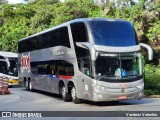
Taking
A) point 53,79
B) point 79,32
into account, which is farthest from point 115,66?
point 53,79

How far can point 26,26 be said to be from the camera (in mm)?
52281

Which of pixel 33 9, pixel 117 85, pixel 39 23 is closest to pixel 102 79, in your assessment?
pixel 117 85

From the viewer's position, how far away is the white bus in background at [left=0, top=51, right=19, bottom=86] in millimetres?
33500

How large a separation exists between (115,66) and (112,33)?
59.4 inches

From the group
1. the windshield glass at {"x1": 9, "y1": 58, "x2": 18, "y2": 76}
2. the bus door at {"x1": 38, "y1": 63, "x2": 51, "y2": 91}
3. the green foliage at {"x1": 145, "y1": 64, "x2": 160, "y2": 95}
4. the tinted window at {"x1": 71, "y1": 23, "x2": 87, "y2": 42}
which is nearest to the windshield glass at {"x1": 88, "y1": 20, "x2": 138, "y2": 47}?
the tinted window at {"x1": 71, "y1": 23, "x2": 87, "y2": 42}

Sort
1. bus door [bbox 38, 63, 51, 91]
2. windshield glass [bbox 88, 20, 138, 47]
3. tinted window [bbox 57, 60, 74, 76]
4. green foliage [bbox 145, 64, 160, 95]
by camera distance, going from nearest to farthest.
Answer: windshield glass [bbox 88, 20, 138, 47], tinted window [bbox 57, 60, 74, 76], bus door [bbox 38, 63, 51, 91], green foliage [bbox 145, 64, 160, 95]

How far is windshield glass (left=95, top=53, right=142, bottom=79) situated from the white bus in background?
18.6 m

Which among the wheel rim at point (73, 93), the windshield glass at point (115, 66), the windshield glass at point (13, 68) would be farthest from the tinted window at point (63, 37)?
the windshield glass at point (13, 68)

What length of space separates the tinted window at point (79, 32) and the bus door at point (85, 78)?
940 mm

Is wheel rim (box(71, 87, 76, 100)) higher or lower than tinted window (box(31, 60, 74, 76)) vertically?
lower

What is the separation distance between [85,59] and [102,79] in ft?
4.21

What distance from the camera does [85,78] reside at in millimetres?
16953

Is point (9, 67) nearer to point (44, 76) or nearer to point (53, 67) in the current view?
point (44, 76)

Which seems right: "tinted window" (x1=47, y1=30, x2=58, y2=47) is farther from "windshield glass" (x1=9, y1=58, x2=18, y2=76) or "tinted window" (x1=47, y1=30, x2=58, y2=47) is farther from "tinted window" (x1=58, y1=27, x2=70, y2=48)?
"windshield glass" (x1=9, y1=58, x2=18, y2=76)
